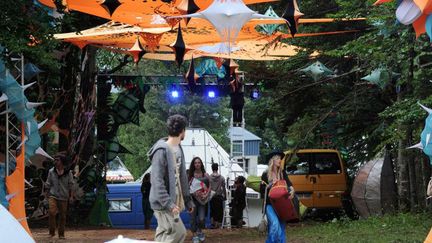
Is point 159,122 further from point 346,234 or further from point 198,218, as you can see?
point 346,234

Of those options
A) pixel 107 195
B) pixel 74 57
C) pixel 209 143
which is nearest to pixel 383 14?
pixel 74 57

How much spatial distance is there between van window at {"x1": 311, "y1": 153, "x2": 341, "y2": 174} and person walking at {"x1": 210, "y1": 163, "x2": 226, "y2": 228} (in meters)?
2.91

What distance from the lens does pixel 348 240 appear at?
45.6ft

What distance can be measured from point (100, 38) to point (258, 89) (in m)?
8.20

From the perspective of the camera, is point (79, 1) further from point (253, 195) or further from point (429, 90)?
point (253, 195)

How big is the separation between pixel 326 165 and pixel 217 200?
3431 mm

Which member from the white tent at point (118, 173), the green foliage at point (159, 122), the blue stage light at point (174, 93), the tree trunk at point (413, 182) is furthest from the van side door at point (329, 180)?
the green foliage at point (159, 122)

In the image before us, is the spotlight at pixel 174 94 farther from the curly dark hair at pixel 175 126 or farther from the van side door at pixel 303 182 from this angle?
the curly dark hair at pixel 175 126

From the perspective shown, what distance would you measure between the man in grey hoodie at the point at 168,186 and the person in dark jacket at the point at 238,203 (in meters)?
14.2

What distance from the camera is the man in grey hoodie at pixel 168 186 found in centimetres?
784

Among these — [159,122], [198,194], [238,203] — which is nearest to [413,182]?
[198,194]

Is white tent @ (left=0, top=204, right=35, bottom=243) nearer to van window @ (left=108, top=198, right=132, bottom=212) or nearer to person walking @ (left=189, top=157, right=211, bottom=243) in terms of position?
person walking @ (left=189, top=157, right=211, bottom=243)

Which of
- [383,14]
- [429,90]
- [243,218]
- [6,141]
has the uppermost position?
[383,14]

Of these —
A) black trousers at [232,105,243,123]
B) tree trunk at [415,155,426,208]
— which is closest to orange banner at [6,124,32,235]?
tree trunk at [415,155,426,208]
